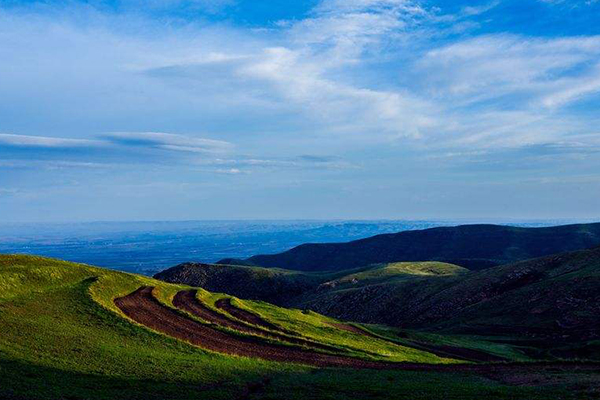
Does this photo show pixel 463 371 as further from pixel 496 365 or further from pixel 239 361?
pixel 239 361

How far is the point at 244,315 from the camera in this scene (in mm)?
68438

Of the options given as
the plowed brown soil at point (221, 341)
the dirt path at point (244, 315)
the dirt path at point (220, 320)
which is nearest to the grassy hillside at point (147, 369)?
the plowed brown soil at point (221, 341)

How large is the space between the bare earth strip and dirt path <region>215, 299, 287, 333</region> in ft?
31.6

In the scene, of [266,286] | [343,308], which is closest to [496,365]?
[343,308]

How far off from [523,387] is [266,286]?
163398mm

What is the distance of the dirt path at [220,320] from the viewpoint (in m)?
55.2

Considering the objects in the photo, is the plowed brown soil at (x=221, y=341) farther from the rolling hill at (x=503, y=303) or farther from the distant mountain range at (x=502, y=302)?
the distant mountain range at (x=502, y=302)

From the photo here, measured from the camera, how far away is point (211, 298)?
77875 mm

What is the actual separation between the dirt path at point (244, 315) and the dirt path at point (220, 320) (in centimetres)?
319

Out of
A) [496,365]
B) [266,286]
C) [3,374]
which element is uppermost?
[3,374]

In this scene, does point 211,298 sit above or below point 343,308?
above

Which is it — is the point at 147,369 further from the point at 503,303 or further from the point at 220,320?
the point at 503,303

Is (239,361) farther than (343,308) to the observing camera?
No

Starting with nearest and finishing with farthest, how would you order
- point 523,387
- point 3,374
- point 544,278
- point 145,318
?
point 3,374
point 523,387
point 145,318
point 544,278
